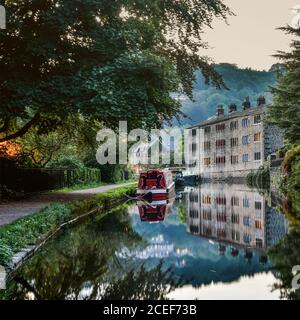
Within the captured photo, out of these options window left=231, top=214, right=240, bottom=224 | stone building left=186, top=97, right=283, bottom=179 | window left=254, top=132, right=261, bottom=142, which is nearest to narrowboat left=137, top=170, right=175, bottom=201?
window left=231, top=214, right=240, bottom=224

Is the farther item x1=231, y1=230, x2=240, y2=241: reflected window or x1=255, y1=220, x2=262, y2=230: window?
x1=255, y1=220, x2=262, y2=230: window

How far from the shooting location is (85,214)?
1950 centimetres

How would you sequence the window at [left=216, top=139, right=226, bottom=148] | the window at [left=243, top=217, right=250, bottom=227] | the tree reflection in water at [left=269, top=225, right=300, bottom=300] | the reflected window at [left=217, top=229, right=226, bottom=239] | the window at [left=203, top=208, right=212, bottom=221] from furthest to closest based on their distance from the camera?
the window at [left=216, top=139, right=226, bottom=148]
the window at [left=203, top=208, right=212, bottom=221]
the window at [left=243, top=217, right=250, bottom=227]
the reflected window at [left=217, top=229, right=226, bottom=239]
the tree reflection in water at [left=269, top=225, right=300, bottom=300]

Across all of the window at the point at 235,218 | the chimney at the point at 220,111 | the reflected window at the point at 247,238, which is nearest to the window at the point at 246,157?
the chimney at the point at 220,111

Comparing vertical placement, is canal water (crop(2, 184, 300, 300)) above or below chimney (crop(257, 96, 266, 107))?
below

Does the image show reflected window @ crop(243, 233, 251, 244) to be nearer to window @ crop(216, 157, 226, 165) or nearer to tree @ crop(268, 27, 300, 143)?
tree @ crop(268, 27, 300, 143)

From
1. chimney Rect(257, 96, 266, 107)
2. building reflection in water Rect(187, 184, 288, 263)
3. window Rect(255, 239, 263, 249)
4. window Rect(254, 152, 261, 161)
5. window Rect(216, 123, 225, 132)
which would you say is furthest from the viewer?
window Rect(216, 123, 225, 132)

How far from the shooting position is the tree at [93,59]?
1991 centimetres

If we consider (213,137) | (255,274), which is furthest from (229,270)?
(213,137)

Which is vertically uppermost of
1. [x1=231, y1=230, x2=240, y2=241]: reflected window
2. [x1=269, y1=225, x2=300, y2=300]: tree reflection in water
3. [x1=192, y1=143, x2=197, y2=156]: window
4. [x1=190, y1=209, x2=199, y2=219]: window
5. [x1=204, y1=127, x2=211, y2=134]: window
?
[x1=204, y1=127, x2=211, y2=134]: window

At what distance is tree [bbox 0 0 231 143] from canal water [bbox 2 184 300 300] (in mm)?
5434

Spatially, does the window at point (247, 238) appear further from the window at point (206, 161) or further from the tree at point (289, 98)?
the window at point (206, 161)

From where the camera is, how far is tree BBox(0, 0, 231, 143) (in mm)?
19906

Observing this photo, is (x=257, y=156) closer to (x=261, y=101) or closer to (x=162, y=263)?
(x=261, y=101)
